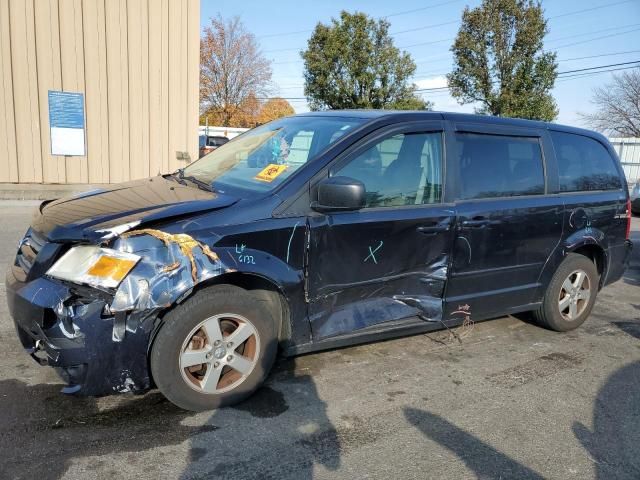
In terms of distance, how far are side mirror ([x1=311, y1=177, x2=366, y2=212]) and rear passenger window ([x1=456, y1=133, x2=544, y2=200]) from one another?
3.63 feet

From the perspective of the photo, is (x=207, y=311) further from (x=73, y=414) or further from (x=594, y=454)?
(x=594, y=454)

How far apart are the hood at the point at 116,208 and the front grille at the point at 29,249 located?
54 millimetres

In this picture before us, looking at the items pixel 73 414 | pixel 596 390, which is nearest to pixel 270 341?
pixel 73 414

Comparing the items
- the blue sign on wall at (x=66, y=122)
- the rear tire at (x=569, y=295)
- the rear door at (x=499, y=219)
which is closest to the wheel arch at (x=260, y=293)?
the rear door at (x=499, y=219)

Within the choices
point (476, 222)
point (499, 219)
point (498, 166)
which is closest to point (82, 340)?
point (476, 222)

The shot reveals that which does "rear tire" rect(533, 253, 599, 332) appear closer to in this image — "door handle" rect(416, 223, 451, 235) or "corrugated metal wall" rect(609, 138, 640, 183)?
"door handle" rect(416, 223, 451, 235)

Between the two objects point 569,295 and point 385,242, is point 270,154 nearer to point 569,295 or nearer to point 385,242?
point 385,242

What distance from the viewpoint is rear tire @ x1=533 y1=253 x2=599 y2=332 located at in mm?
4727

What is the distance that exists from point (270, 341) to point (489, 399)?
1.51 m

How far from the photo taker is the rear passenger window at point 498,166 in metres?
4.03

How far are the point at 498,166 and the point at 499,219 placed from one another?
448 millimetres

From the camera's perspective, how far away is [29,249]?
320 centimetres

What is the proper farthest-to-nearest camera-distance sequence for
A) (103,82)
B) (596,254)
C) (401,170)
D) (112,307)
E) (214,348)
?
(103,82), (596,254), (401,170), (214,348), (112,307)

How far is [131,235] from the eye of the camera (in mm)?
2809
